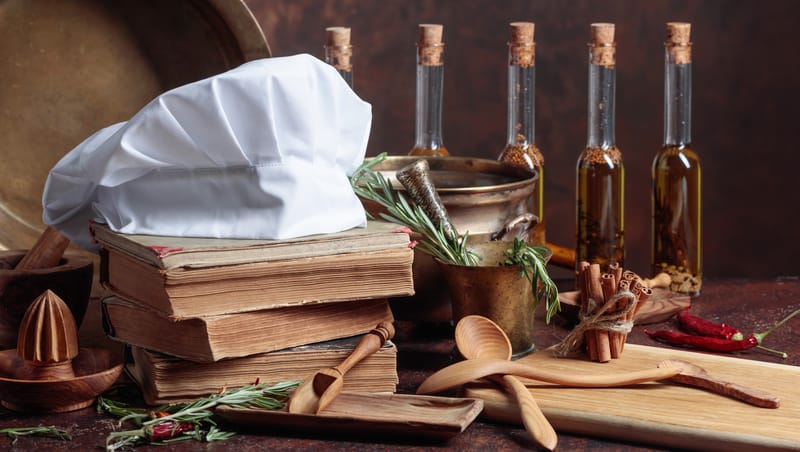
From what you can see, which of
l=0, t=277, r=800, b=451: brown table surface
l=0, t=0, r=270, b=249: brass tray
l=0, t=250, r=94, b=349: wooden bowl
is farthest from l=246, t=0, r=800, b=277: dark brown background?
l=0, t=250, r=94, b=349: wooden bowl

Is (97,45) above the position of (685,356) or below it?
above

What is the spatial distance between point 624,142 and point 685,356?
39.1 inches

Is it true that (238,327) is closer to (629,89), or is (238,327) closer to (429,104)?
(429,104)

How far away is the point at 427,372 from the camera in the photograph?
4.00ft

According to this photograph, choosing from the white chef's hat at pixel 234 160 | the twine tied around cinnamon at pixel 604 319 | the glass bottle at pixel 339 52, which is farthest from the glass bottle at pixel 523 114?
the white chef's hat at pixel 234 160

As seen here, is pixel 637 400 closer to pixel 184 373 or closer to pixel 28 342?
pixel 184 373

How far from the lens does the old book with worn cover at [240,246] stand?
3.37 feet

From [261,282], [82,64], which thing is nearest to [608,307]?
[261,282]

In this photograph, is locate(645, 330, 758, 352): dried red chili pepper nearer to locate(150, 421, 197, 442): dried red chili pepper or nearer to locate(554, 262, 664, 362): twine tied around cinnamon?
locate(554, 262, 664, 362): twine tied around cinnamon

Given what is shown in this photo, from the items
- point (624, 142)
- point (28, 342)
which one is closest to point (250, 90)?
point (28, 342)

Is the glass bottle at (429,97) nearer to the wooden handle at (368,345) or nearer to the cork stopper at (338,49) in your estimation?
the cork stopper at (338,49)

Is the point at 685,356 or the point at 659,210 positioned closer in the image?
the point at 685,356

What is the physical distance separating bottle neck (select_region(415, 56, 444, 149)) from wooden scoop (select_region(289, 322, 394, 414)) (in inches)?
20.2

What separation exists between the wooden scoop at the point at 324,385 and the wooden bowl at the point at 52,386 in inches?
7.5
